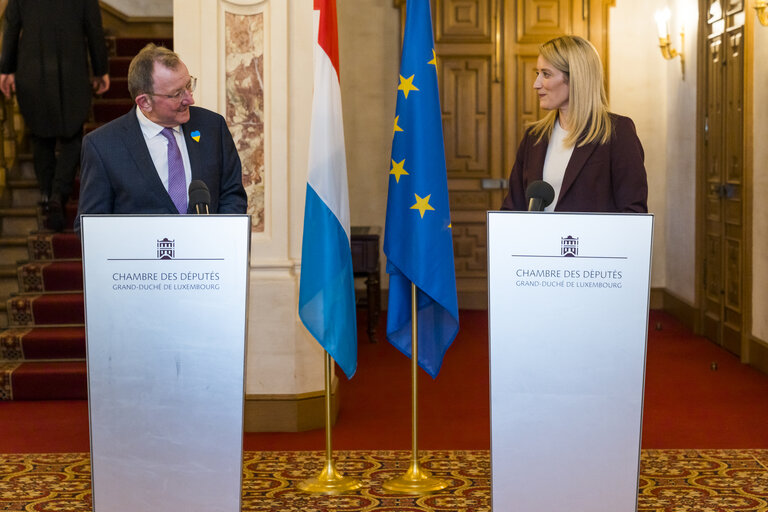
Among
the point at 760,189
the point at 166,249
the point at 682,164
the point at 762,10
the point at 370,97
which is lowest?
the point at 166,249

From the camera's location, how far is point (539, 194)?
3.23 meters

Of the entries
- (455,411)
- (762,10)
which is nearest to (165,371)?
(455,411)

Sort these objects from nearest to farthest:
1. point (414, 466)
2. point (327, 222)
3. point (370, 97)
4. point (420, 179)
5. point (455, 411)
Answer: point (420, 179) < point (327, 222) < point (414, 466) < point (455, 411) < point (370, 97)

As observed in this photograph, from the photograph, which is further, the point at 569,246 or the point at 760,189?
the point at 760,189

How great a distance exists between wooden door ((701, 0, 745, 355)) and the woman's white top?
3.82 meters

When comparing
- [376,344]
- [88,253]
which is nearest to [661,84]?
[376,344]

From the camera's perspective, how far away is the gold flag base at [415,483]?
4.27 m

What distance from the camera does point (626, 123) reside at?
12.5ft

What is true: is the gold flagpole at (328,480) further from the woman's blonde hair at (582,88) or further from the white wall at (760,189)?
the white wall at (760,189)

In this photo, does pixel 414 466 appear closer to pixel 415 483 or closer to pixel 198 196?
pixel 415 483

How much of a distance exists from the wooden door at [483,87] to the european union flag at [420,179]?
5593 mm

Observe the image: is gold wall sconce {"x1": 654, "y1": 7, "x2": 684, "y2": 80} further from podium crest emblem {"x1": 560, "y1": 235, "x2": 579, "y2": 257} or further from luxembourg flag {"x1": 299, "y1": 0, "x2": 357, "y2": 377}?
podium crest emblem {"x1": 560, "y1": 235, "x2": 579, "y2": 257}

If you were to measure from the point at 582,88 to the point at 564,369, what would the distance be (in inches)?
45.3

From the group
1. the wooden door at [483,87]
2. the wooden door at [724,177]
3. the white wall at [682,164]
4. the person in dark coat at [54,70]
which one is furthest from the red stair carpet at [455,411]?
the wooden door at [483,87]
